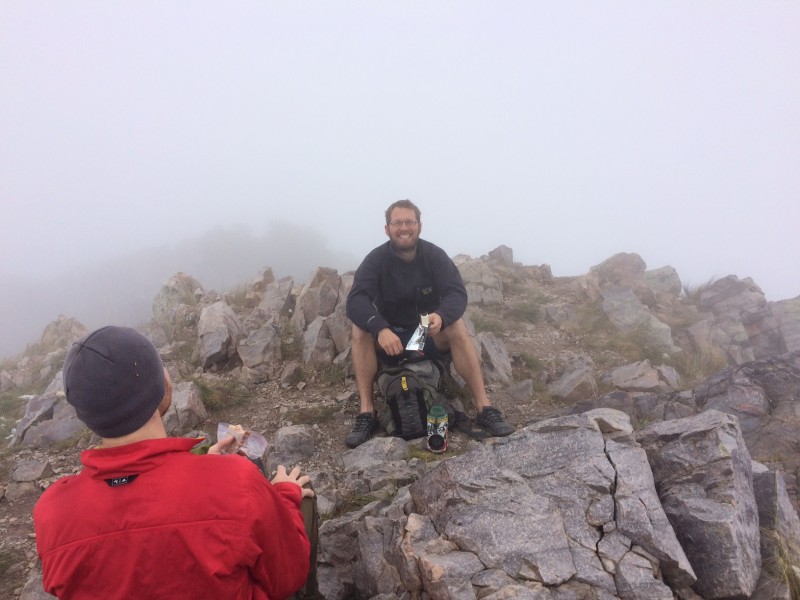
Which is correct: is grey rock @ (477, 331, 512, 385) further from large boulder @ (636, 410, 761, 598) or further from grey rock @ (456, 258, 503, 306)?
large boulder @ (636, 410, 761, 598)

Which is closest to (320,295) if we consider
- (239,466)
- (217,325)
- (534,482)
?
(217,325)

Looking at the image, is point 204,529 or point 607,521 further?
point 607,521

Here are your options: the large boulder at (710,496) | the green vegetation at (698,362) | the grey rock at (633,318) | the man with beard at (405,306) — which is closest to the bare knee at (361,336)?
the man with beard at (405,306)

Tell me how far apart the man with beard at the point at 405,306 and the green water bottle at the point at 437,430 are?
0.76m

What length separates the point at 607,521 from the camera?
3.35 metres

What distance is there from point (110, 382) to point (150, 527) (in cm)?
62

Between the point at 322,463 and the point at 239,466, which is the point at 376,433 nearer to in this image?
the point at 322,463

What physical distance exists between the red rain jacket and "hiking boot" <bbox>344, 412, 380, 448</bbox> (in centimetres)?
401

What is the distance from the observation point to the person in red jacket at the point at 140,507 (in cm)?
198

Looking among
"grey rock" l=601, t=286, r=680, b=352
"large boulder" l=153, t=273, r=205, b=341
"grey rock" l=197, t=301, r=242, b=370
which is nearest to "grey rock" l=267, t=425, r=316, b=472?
"grey rock" l=197, t=301, r=242, b=370

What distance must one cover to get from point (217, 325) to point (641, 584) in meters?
7.83

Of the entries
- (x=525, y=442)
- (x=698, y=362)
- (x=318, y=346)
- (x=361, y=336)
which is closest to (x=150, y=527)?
(x=525, y=442)

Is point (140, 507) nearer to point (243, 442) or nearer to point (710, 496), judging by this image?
point (243, 442)

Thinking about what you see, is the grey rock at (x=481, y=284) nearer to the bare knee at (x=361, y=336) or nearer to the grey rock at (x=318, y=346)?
the grey rock at (x=318, y=346)
